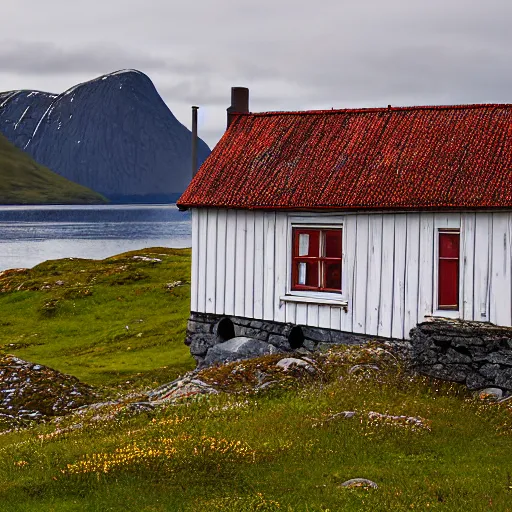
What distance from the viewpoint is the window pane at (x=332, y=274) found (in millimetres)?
27594

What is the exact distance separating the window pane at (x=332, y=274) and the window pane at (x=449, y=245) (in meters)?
3.79

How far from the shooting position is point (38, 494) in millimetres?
14461

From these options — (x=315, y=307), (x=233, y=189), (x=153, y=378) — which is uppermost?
(x=233, y=189)

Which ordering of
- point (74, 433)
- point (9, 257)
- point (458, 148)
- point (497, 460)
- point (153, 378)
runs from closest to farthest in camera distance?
point (497, 460) → point (74, 433) → point (458, 148) → point (153, 378) → point (9, 257)

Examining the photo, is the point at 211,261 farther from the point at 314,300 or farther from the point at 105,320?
the point at 105,320

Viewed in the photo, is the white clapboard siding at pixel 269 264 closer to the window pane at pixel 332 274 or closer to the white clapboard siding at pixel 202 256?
the window pane at pixel 332 274

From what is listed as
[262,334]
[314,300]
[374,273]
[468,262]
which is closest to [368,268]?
[374,273]

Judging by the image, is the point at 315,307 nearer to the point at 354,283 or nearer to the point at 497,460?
the point at 354,283

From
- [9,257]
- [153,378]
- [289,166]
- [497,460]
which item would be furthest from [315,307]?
[9,257]

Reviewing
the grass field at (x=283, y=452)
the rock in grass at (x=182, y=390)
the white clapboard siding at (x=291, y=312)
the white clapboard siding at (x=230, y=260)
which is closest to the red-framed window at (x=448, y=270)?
the grass field at (x=283, y=452)

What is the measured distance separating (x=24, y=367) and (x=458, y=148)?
16640mm

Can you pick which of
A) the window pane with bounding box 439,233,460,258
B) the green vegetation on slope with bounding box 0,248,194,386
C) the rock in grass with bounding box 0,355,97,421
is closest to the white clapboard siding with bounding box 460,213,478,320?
the window pane with bounding box 439,233,460,258

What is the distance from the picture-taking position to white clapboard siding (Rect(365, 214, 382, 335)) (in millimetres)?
26188

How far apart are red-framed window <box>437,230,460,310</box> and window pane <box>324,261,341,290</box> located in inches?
147
